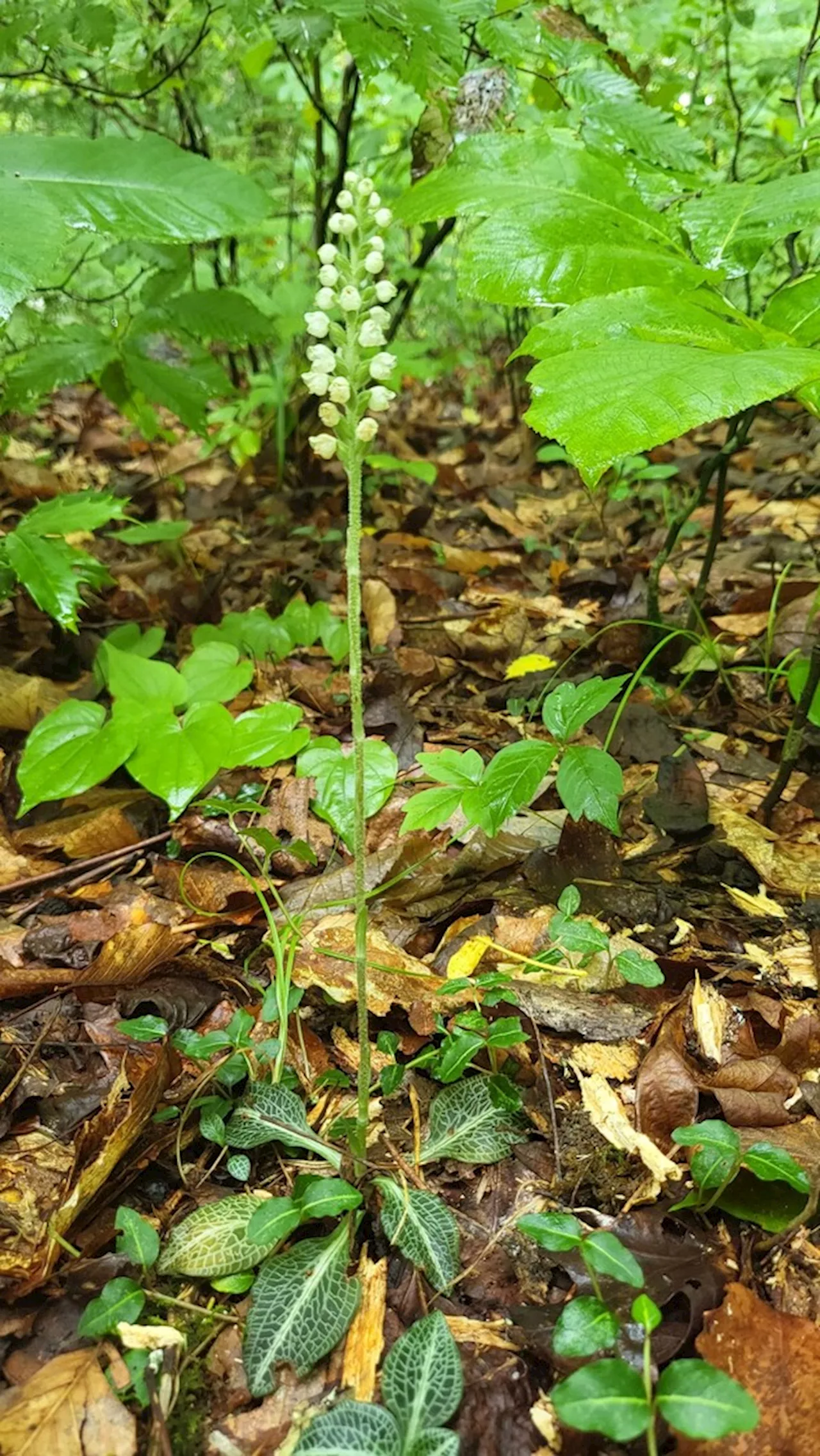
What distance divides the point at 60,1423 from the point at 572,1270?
2.31ft

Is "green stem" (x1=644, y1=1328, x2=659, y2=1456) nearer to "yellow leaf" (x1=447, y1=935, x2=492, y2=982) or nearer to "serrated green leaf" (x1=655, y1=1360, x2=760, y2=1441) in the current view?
"serrated green leaf" (x1=655, y1=1360, x2=760, y2=1441)

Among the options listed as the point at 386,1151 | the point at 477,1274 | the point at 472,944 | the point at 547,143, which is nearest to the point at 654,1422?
the point at 477,1274

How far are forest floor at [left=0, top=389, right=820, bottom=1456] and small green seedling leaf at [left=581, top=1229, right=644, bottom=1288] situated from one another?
13 cm

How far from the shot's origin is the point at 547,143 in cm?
186

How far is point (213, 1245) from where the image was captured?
1295 mm

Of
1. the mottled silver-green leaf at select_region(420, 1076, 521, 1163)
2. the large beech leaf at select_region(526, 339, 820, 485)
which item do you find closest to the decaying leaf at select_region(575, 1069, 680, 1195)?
the mottled silver-green leaf at select_region(420, 1076, 521, 1163)

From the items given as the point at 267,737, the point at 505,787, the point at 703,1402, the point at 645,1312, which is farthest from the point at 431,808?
the point at 703,1402

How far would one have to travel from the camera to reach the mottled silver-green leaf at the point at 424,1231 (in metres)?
1.27

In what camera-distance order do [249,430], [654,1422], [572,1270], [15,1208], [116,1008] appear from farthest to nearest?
[249,430]
[116,1008]
[15,1208]
[572,1270]
[654,1422]

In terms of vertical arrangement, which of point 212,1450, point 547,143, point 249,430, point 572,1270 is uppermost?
point 547,143

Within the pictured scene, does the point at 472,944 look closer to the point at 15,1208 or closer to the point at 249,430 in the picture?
the point at 15,1208

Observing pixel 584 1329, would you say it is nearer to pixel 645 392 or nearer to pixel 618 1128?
pixel 618 1128

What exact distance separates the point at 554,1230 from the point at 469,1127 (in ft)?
1.00

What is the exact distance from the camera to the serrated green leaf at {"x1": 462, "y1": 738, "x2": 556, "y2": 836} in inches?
69.1
